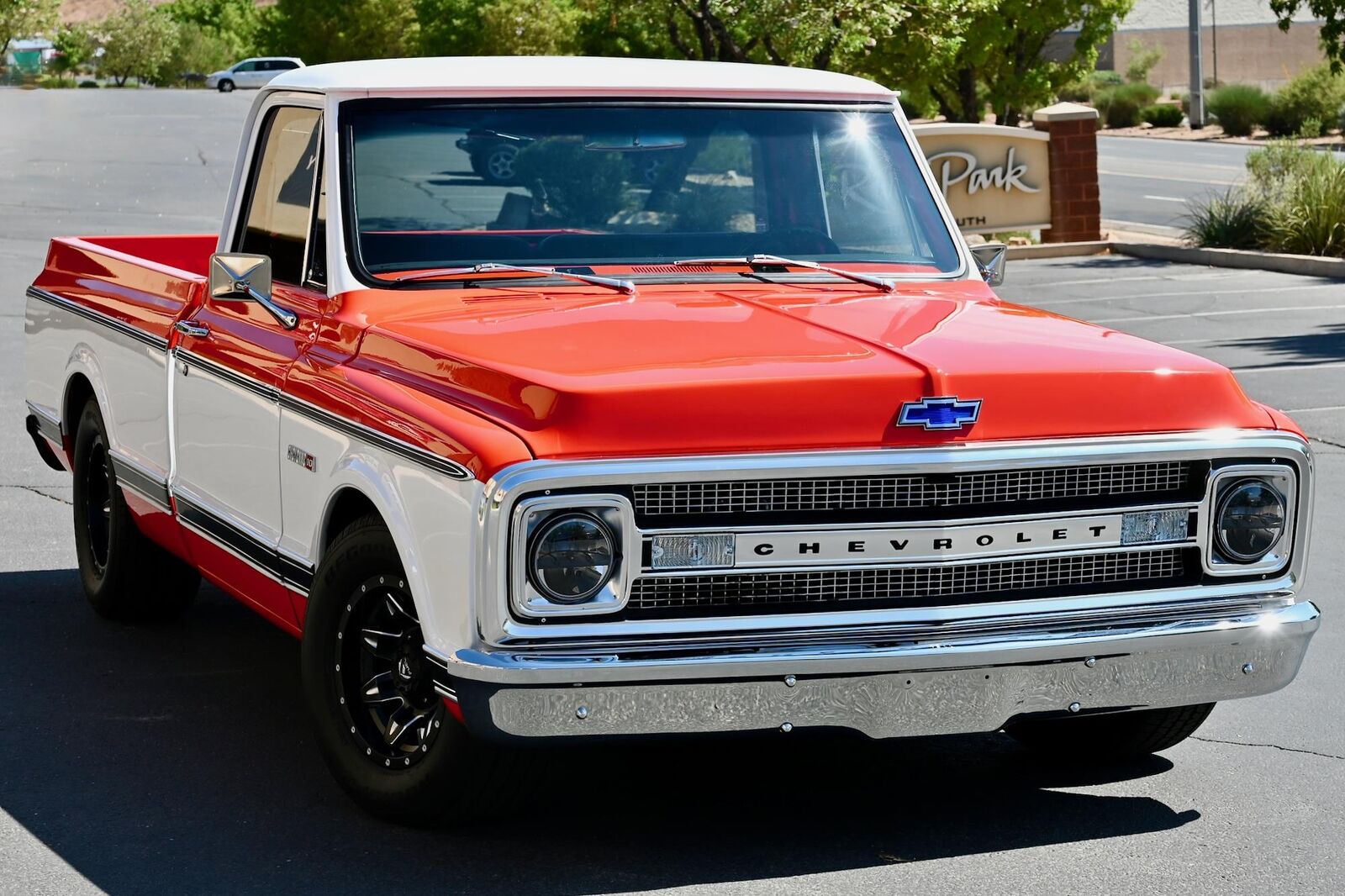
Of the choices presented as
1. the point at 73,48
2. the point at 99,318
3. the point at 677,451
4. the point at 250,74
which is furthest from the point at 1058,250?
the point at 73,48

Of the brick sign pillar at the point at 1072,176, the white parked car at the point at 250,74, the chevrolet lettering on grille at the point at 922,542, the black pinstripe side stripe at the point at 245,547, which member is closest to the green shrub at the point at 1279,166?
the brick sign pillar at the point at 1072,176

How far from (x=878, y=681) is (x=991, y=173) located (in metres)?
18.8

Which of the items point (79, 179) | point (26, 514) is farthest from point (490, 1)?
point (26, 514)

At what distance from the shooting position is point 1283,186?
21.8 meters

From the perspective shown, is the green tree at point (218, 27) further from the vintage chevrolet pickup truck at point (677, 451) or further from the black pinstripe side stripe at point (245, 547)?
the vintage chevrolet pickup truck at point (677, 451)

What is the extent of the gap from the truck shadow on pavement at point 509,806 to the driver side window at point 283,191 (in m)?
1.43

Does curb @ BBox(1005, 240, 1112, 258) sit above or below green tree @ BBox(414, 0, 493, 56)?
below

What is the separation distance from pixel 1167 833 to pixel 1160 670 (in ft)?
1.85

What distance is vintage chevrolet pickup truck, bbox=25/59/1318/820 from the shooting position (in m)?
4.31

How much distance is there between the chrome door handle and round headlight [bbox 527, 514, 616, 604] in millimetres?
2133

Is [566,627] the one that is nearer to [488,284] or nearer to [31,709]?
[488,284]

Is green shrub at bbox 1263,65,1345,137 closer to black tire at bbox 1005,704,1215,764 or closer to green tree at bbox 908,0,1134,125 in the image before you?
green tree at bbox 908,0,1134,125

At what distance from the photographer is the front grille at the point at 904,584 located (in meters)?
4.39

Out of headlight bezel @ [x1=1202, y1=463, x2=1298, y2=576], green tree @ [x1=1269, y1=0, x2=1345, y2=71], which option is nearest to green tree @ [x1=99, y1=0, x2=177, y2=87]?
Answer: green tree @ [x1=1269, y1=0, x2=1345, y2=71]
